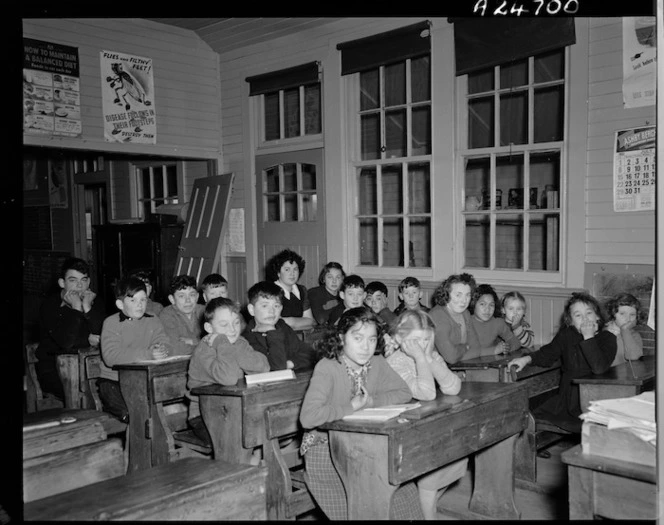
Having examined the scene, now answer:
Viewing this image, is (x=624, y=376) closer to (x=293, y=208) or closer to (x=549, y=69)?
(x=293, y=208)

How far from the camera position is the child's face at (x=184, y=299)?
17.4 ft

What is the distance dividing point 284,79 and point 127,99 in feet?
5.92

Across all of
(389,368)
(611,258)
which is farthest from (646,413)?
(611,258)

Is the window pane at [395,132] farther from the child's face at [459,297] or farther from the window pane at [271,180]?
the child's face at [459,297]

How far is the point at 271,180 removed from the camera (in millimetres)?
8227

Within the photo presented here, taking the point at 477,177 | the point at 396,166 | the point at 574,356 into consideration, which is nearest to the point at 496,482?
the point at 574,356

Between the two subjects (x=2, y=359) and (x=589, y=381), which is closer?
(x=2, y=359)

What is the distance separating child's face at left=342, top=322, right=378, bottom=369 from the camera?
10.5ft

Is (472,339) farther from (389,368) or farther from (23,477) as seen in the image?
(23,477)

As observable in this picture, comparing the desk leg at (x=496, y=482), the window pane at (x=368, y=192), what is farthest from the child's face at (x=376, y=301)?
the window pane at (x=368, y=192)

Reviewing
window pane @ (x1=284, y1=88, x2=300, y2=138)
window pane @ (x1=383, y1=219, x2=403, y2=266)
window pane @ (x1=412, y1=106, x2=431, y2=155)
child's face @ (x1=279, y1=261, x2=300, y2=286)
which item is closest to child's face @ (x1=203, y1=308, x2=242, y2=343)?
child's face @ (x1=279, y1=261, x2=300, y2=286)

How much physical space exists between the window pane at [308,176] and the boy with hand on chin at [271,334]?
352 centimetres

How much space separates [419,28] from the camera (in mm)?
6449
